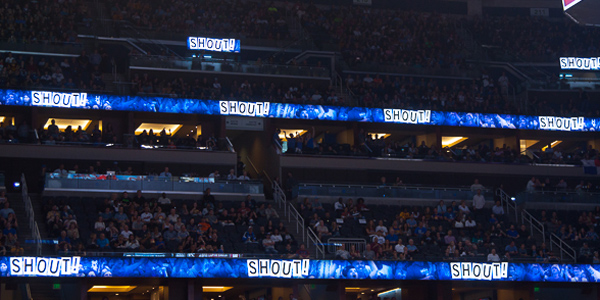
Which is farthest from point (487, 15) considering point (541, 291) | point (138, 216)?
point (138, 216)

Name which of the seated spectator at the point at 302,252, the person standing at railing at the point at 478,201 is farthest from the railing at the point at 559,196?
the seated spectator at the point at 302,252

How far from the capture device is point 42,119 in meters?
31.6

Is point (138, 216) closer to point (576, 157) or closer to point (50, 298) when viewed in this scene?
point (50, 298)

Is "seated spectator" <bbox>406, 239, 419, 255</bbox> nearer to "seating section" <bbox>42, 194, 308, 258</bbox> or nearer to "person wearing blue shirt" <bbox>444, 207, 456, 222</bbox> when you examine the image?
"seating section" <bbox>42, 194, 308, 258</bbox>

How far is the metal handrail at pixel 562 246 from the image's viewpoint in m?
26.1

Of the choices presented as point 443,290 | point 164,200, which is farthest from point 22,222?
point 443,290

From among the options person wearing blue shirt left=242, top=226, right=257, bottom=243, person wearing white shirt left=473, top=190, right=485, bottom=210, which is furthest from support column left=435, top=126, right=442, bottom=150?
person wearing blue shirt left=242, top=226, right=257, bottom=243

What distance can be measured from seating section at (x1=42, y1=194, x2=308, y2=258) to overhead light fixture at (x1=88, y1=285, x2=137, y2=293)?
70.2 inches

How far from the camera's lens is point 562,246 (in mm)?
27094

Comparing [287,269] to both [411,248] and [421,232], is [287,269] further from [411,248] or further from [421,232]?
[421,232]

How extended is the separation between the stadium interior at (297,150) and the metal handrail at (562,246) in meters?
0.10

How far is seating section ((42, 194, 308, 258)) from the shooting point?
21.8m

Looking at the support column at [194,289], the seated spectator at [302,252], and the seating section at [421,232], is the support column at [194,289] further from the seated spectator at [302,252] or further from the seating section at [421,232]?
the seating section at [421,232]

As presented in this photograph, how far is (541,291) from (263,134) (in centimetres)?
1270
